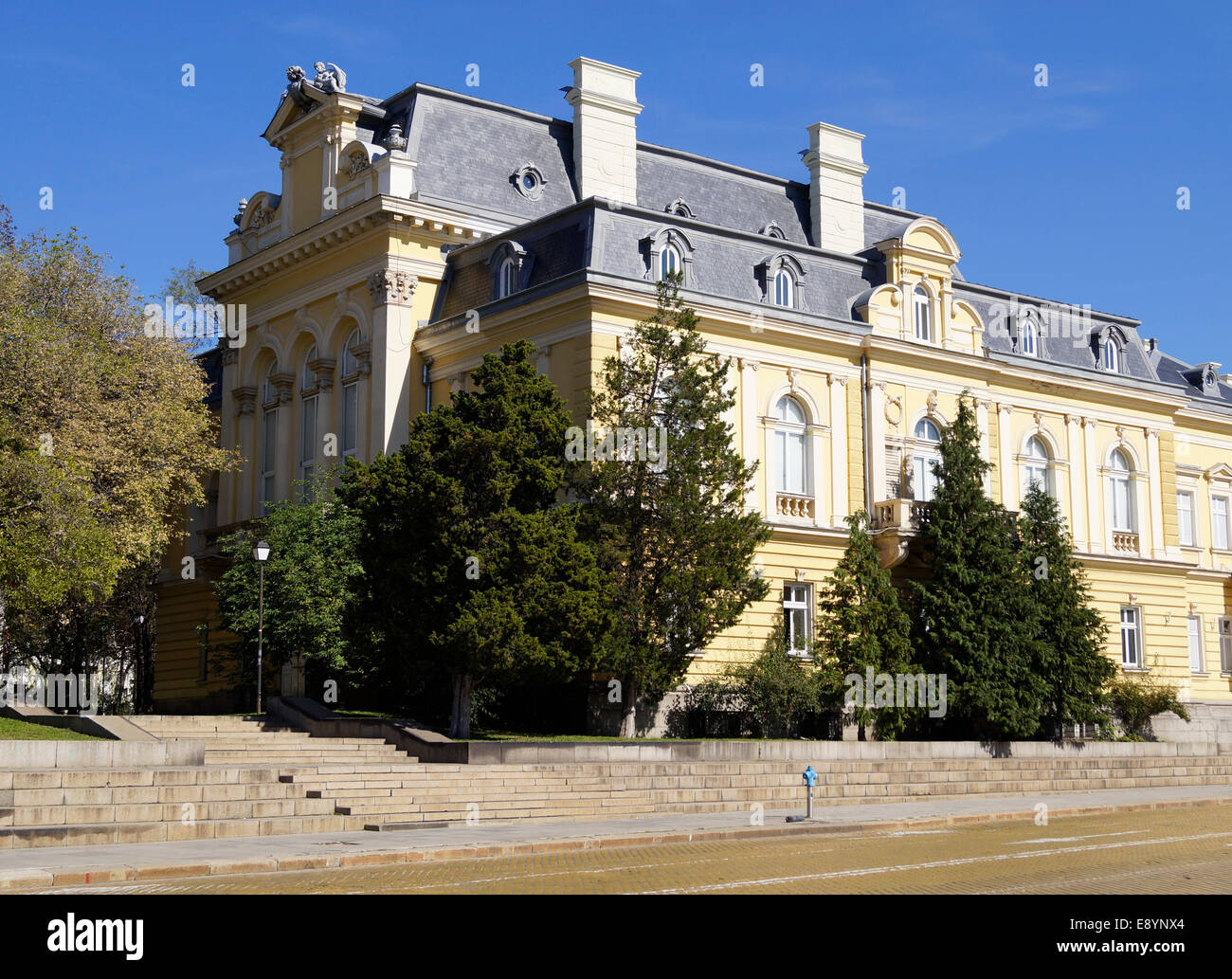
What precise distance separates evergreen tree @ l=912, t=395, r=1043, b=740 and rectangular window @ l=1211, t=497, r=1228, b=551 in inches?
695

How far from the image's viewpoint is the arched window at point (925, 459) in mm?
42188

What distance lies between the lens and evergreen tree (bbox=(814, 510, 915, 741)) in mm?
35281

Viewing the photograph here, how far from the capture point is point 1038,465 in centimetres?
4572

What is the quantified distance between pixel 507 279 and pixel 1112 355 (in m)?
21.4

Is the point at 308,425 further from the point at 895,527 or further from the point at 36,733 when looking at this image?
the point at 36,733

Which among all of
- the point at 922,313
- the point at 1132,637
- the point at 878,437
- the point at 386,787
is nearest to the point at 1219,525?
the point at 1132,637

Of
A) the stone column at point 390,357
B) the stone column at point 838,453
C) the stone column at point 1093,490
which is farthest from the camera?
the stone column at point 1093,490

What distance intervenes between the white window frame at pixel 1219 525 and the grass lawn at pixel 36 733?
1646 inches

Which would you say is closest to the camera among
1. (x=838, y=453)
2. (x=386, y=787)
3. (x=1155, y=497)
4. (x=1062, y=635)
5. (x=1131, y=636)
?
(x=386, y=787)

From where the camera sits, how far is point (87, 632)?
50.5 m

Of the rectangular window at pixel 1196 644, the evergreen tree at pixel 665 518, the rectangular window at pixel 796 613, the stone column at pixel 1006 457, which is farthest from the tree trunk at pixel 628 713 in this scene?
the rectangular window at pixel 1196 644
